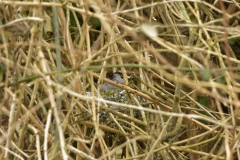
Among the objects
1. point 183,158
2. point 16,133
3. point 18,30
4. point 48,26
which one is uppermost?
point 18,30

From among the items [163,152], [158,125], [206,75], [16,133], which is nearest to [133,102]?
[158,125]

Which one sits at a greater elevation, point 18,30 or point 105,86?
point 18,30

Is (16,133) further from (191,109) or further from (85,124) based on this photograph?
(191,109)

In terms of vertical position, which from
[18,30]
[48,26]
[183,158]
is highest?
[18,30]

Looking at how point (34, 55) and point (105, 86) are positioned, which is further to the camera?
point (105, 86)

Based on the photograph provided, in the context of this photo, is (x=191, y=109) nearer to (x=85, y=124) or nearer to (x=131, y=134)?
(x=131, y=134)

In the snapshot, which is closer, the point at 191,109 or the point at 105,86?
the point at 191,109

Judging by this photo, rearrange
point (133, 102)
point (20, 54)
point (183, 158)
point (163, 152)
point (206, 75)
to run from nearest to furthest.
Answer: point (206, 75) < point (20, 54) < point (163, 152) < point (183, 158) < point (133, 102)

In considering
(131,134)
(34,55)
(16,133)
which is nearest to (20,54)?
(34,55)

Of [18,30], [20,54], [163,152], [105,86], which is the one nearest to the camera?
[18,30]
